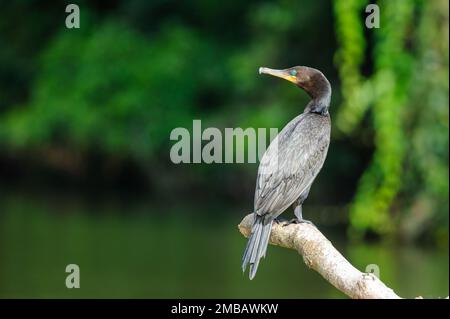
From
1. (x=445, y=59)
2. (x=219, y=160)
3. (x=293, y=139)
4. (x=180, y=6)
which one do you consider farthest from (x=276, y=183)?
(x=180, y=6)

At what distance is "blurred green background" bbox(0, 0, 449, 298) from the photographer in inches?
410

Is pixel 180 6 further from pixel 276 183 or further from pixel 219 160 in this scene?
pixel 276 183

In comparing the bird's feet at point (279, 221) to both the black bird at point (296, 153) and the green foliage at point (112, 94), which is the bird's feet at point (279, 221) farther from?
the green foliage at point (112, 94)

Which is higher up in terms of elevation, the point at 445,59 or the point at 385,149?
the point at 445,59

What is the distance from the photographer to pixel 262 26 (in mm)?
17312

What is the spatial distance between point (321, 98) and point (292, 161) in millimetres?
390

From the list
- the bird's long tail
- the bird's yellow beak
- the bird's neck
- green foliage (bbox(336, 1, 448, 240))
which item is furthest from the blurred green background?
the bird's long tail

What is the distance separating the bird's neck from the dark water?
5.23 meters

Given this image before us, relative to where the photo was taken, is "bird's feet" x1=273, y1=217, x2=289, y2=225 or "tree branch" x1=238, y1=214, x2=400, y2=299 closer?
"tree branch" x1=238, y1=214, x2=400, y2=299

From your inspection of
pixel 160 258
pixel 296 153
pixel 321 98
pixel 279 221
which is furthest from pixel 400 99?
pixel 279 221

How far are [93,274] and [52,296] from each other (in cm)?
A: 159

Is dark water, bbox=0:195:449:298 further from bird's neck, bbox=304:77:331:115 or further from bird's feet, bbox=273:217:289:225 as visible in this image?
bird's feet, bbox=273:217:289:225

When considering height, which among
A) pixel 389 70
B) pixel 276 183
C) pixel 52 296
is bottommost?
pixel 52 296

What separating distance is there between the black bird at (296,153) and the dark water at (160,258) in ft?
17.1
